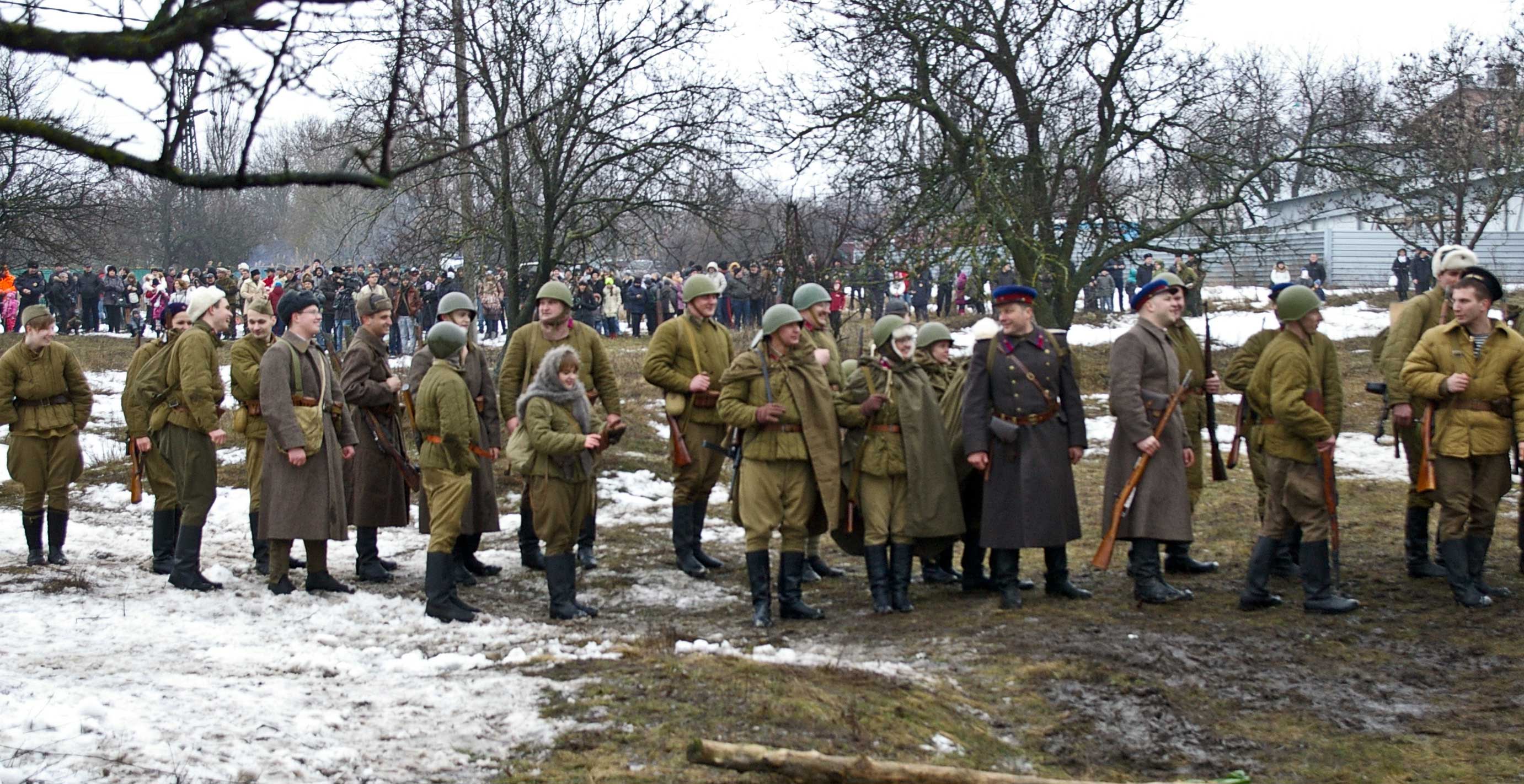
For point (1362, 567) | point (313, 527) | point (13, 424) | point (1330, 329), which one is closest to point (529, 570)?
point (313, 527)

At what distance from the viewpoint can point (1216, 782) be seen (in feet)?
16.1

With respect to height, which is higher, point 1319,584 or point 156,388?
point 156,388

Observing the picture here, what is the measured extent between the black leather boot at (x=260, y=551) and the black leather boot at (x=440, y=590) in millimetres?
1863

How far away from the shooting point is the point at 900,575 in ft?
26.9

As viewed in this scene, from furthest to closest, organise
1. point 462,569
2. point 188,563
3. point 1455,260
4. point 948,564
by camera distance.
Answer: point 462,569 → point 948,564 → point 1455,260 → point 188,563

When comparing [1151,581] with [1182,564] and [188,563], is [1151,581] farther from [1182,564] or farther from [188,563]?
[188,563]

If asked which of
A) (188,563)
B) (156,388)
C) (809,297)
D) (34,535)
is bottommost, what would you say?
(188,563)

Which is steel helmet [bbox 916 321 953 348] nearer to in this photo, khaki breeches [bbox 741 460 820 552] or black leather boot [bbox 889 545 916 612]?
khaki breeches [bbox 741 460 820 552]

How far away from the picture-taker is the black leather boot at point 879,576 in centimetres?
816

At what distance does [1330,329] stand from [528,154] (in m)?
21.8

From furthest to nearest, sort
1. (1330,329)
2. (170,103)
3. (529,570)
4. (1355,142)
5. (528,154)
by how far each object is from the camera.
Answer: (1330,329), (1355,142), (528,154), (529,570), (170,103)

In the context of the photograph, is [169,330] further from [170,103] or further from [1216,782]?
[1216,782]

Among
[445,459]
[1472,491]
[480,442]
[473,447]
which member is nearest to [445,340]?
[445,459]

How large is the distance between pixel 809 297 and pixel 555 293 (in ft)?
5.63
